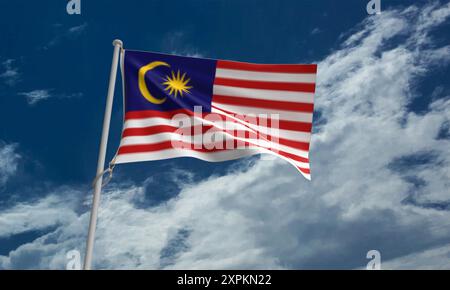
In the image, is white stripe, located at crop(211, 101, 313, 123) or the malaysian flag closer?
the malaysian flag

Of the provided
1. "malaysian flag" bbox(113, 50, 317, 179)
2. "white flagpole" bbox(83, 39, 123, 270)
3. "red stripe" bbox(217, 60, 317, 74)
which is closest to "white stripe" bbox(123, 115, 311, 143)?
"malaysian flag" bbox(113, 50, 317, 179)

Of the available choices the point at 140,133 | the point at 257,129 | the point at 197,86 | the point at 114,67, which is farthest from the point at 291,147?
the point at 114,67

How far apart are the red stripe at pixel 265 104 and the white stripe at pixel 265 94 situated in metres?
0.08

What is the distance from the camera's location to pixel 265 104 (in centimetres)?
1438

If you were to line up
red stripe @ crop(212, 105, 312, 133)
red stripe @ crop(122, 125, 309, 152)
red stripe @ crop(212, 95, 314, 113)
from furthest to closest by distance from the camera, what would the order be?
red stripe @ crop(212, 95, 314, 113) < red stripe @ crop(212, 105, 312, 133) < red stripe @ crop(122, 125, 309, 152)

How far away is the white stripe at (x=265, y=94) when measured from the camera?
47.0 ft

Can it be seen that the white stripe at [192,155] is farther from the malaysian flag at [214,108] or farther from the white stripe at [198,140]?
the white stripe at [198,140]

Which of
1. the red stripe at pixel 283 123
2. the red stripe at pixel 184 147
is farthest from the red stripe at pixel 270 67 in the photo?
the red stripe at pixel 184 147

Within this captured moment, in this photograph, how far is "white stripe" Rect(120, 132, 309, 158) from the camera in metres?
12.9

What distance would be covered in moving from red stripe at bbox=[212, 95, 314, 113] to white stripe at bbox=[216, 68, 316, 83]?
54 cm

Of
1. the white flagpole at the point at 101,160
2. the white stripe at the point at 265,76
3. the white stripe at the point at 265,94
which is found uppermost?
the white stripe at the point at 265,76

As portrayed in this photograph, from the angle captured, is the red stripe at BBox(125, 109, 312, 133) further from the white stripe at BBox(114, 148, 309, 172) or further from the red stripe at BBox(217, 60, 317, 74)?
the red stripe at BBox(217, 60, 317, 74)

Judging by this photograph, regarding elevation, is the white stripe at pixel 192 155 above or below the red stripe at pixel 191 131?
below
